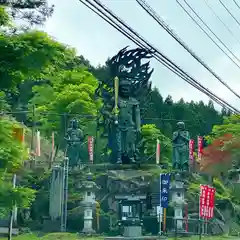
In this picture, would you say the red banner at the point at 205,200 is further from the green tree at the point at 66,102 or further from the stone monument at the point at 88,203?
the green tree at the point at 66,102

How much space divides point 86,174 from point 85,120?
44.5 feet

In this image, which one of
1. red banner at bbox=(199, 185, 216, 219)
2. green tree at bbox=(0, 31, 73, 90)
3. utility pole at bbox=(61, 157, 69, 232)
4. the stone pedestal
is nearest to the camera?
green tree at bbox=(0, 31, 73, 90)

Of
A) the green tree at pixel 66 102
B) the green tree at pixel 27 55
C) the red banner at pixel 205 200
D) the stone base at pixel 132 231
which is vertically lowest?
the stone base at pixel 132 231

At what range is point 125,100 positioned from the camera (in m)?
38.2

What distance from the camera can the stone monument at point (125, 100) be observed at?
38.1 metres

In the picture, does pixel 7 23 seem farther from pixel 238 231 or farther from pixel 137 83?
pixel 238 231

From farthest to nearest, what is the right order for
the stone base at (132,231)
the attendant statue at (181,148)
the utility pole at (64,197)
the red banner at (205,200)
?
the attendant statue at (181,148)
the utility pole at (64,197)
the stone base at (132,231)
the red banner at (205,200)

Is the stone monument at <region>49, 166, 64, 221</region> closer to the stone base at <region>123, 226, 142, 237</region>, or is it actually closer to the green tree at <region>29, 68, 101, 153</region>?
the stone base at <region>123, 226, 142, 237</region>

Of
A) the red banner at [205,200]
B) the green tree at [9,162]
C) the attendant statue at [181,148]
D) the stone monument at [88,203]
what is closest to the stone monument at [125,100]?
the attendant statue at [181,148]

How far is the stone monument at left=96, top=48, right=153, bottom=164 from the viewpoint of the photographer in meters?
38.1

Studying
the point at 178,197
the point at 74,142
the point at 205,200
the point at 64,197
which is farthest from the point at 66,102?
the point at 205,200

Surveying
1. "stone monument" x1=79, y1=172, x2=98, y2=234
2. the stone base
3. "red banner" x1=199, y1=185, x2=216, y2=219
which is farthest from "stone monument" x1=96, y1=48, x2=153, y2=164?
"red banner" x1=199, y1=185, x2=216, y2=219

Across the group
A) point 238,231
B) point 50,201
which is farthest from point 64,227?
point 238,231

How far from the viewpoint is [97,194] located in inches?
1502
